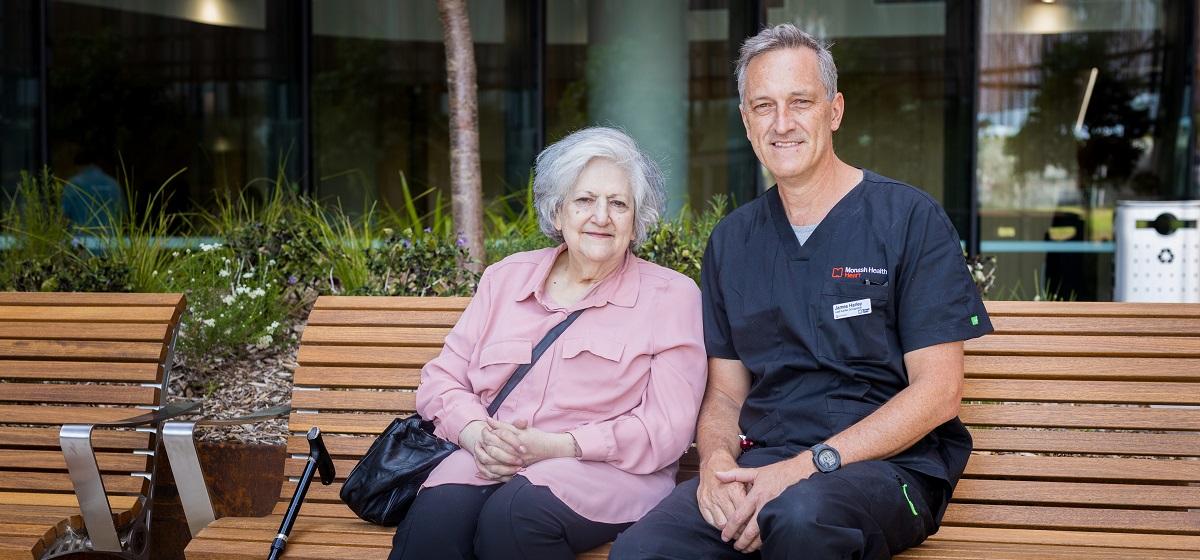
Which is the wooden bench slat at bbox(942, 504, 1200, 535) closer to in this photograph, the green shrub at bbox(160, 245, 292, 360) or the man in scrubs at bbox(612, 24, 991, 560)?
the man in scrubs at bbox(612, 24, 991, 560)

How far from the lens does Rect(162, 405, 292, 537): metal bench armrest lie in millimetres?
3531

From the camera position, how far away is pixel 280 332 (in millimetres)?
5312

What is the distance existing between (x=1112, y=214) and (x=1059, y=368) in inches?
275

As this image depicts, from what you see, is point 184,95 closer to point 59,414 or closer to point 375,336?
point 59,414

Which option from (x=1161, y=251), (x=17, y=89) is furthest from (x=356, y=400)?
(x=17, y=89)

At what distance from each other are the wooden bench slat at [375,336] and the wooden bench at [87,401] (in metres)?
0.48

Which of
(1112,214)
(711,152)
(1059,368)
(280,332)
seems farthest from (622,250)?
(1112,214)

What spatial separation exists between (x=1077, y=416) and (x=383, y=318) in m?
2.12

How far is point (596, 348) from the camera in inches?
126

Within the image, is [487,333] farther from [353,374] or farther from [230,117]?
[230,117]

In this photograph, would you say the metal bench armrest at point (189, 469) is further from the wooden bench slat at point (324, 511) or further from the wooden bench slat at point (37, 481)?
the wooden bench slat at point (37, 481)

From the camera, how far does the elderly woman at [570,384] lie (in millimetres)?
2969

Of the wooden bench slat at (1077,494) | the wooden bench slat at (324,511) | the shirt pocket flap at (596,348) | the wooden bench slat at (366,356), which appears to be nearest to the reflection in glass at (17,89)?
the wooden bench slat at (366,356)

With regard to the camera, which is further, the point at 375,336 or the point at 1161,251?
the point at 1161,251
